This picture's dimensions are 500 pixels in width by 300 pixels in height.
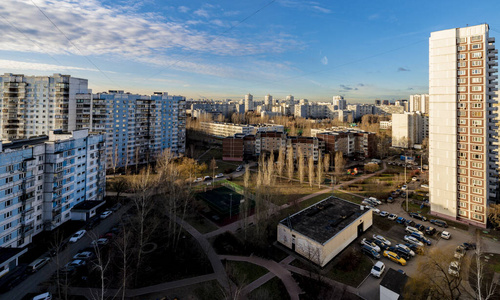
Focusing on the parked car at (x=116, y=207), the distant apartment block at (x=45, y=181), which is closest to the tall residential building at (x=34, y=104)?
the distant apartment block at (x=45, y=181)

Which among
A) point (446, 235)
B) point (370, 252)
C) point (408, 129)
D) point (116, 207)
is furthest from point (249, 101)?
point (370, 252)

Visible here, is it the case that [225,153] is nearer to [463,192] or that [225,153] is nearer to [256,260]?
[256,260]

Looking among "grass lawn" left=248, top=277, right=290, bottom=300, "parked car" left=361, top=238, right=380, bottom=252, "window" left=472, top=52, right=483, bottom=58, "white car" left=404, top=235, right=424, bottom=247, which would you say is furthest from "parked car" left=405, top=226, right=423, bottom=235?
"window" left=472, top=52, right=483, bottom=58

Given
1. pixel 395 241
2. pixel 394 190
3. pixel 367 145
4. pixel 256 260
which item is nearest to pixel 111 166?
pixel 256 260

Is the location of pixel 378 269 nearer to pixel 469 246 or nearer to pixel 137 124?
pixel 469 246

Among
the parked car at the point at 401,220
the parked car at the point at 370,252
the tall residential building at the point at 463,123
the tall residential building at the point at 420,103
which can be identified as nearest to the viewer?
the parked car at the point at 370,252

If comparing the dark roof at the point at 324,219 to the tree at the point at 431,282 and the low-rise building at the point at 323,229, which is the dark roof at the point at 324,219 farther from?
the tree at the point at 431,282
